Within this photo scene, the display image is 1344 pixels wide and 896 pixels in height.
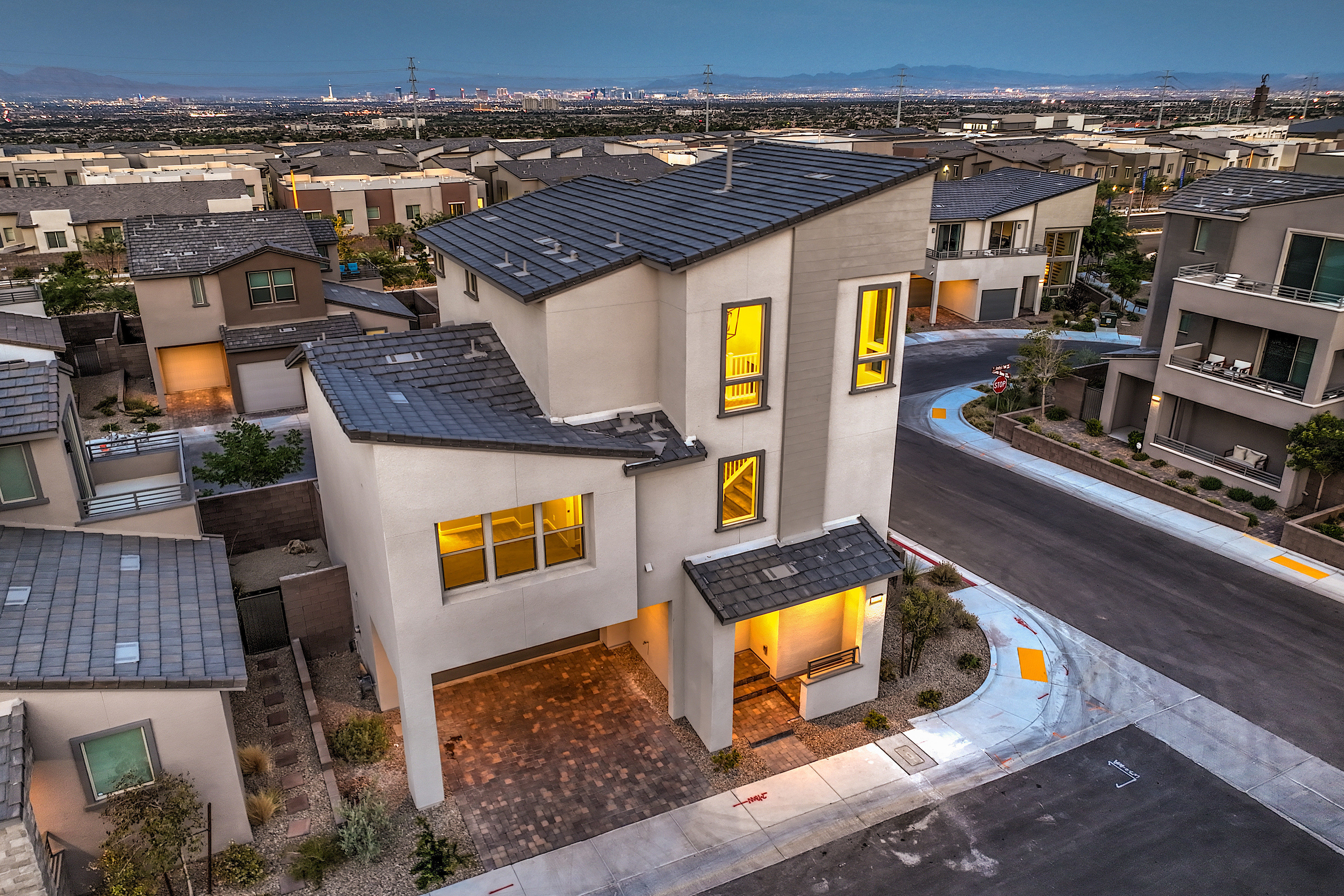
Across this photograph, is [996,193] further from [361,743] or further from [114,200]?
[114,200]

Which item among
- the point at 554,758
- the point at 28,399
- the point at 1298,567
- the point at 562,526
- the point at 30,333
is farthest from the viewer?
the point at 1298,567

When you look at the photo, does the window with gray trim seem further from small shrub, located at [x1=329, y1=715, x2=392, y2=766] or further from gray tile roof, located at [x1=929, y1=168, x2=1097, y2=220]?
gray tile roof, located at [x1=929, y1=168, x2=1097, y2=220]

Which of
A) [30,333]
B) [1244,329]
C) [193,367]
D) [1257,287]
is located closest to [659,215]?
[30,333]

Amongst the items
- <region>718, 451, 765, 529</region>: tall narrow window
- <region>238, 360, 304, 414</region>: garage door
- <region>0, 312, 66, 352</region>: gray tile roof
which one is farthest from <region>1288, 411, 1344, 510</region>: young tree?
<region>0, 312, 66, 352</region>: gray tile roof

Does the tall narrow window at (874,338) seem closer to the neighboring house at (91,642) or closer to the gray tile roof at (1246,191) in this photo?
the neighboring house at (91,642)

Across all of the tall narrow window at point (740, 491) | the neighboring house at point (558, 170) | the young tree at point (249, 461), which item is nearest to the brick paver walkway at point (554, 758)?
the tall narrow window at point (740, 491)

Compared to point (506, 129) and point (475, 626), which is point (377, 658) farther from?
point (506, 129)
